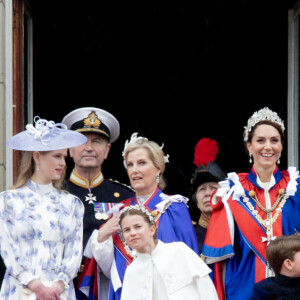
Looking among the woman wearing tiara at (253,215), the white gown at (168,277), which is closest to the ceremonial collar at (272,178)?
the woman wearing tiara at (253,215)

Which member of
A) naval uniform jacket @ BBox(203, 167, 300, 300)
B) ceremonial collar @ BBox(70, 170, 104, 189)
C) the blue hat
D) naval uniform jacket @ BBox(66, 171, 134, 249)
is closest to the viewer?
the blue hat

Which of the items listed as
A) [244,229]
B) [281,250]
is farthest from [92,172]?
[281,250]

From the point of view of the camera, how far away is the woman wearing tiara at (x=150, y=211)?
19.1ft

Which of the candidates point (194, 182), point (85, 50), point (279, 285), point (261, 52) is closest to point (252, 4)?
point (261, 52)

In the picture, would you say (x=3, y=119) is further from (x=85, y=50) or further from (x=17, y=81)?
(x=85, y=50)

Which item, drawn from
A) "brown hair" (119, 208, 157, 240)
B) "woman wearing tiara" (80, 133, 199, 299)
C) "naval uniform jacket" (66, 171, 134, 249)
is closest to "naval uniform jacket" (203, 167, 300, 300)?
"woman wearing tiara" (80, 133, 199, 299)

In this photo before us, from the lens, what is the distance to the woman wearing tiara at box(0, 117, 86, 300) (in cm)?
531

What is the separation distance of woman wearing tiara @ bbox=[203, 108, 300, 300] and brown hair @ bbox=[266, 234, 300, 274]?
0.38 m

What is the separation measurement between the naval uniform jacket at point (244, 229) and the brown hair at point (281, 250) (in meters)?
0.40

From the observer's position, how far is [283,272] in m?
5.28

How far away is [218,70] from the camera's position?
9.63m

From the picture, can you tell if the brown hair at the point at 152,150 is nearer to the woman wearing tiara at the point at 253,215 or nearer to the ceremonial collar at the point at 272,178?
the woman wearing tiara at the point at 253,215

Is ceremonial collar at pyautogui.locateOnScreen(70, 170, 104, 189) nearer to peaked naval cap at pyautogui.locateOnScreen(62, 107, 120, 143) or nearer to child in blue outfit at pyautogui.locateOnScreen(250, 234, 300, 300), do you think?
peaked naval cap at pyautogui.locateOnScreen(62, 107, 120, 143)

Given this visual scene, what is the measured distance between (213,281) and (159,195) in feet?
2.24
